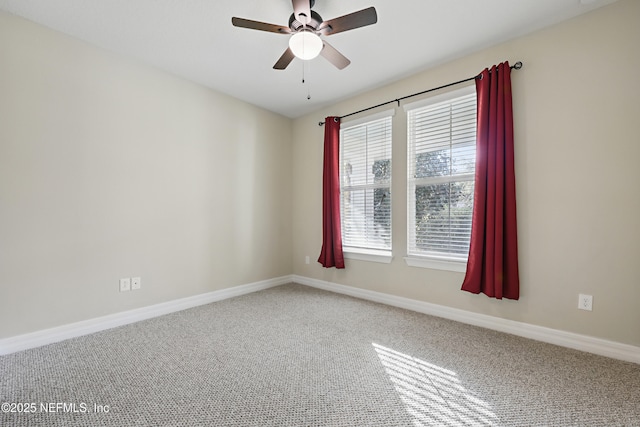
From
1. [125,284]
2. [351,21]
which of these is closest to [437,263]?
[351,21]

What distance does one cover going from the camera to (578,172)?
86.0 inches

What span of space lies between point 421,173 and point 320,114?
5.80 feet

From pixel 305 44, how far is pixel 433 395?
7.66 ft

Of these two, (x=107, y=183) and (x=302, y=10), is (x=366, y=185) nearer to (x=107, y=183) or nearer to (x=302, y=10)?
(x=302, y=10)

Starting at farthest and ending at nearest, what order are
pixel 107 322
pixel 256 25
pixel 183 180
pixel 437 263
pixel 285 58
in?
pixel 183 180
pixel 437 263
pixel 107 322
pixel 285 58
pixel 256 25

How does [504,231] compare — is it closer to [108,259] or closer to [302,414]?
[302,414]

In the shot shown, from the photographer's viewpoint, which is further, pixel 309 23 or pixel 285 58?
pixel 285 58

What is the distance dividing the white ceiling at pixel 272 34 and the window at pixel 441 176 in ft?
1.66

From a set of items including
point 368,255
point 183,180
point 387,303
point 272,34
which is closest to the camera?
point 272,34

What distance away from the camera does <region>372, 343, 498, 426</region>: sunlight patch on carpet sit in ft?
4.71

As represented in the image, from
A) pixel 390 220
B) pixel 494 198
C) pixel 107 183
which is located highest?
pixel 107 183

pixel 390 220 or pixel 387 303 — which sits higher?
pixel 390 220

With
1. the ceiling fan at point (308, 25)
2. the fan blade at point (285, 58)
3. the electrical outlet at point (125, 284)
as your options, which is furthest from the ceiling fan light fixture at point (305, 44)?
the electrical outlet at point (125, 284)

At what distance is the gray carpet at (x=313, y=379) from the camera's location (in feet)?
4.72
